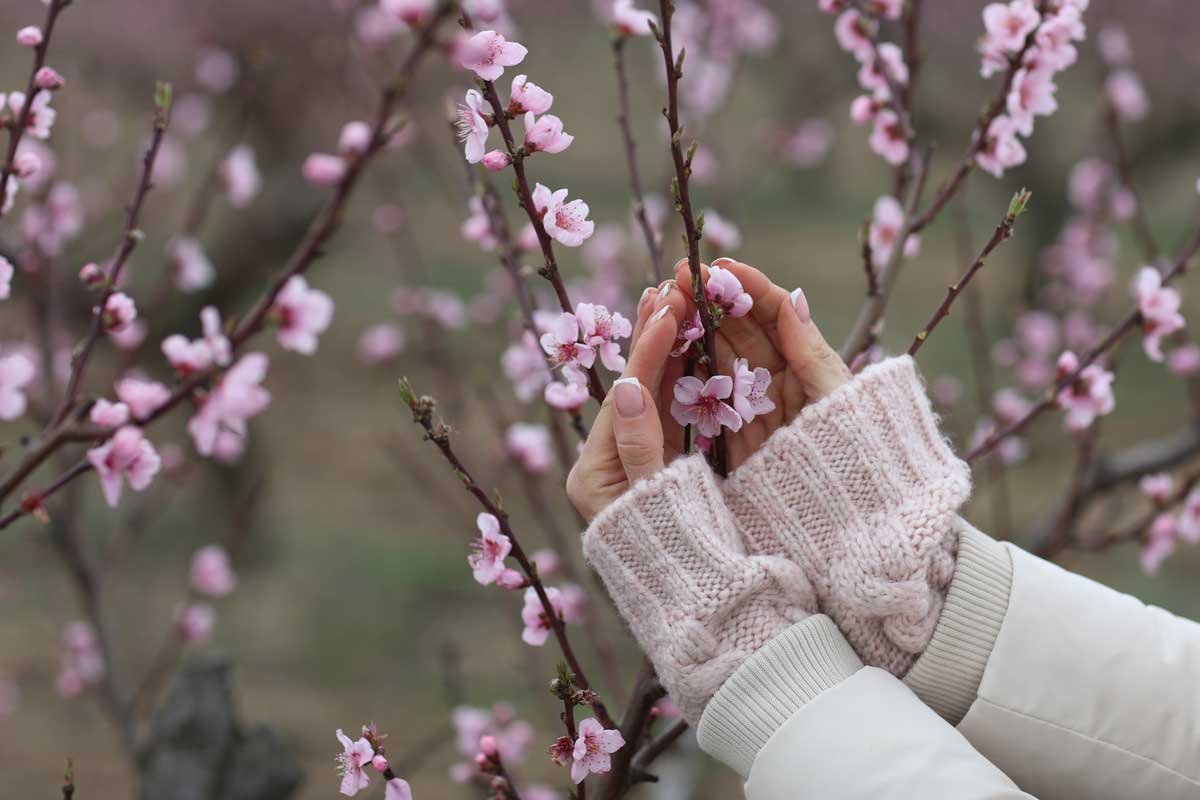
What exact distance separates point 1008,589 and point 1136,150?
16.4 feet

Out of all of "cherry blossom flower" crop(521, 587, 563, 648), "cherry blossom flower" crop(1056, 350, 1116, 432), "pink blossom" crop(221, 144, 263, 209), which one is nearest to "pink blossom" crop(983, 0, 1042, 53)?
"cherry blossom flower" crop(1056, 350, 1116, 432)

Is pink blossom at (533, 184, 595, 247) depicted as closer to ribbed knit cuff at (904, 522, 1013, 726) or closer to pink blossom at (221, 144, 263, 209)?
ribbed knit cuff at (904, 522, 1013, 726)

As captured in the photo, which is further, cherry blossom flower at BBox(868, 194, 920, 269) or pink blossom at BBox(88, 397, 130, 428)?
cherry blossom flower at BBox(868, 194, 920, 269)

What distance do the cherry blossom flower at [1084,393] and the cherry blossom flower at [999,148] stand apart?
27cm

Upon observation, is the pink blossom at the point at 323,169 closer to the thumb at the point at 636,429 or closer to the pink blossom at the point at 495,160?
the pink blossom at the point at 495,160

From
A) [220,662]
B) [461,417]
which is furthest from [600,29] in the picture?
[220,662]

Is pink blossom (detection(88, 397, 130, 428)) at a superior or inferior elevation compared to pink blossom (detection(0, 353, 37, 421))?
superior

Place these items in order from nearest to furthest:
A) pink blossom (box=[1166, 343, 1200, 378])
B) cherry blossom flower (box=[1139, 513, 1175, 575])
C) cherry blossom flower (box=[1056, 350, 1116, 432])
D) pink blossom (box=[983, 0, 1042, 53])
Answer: pink blossom (box=[983, 0, 1042, 53]) → cherry blossom flower (box=[1056, 350, 1116, 432]) → cherry blossom flower (box=[1139, 513, 1175, 575]) → pink blossom (box=[1166, 343, 1200, 378])

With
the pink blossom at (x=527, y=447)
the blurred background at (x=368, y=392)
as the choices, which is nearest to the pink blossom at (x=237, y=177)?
the blurred background at (x=368, y=392)

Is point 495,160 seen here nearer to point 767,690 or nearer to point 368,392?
point 767,690

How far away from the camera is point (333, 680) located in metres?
4.08

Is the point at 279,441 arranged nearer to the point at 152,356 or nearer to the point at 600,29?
the point at 152,356

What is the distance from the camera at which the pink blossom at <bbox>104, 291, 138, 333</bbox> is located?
3.39 feet

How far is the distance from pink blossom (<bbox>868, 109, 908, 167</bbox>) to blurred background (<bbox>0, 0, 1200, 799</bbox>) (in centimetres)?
53
